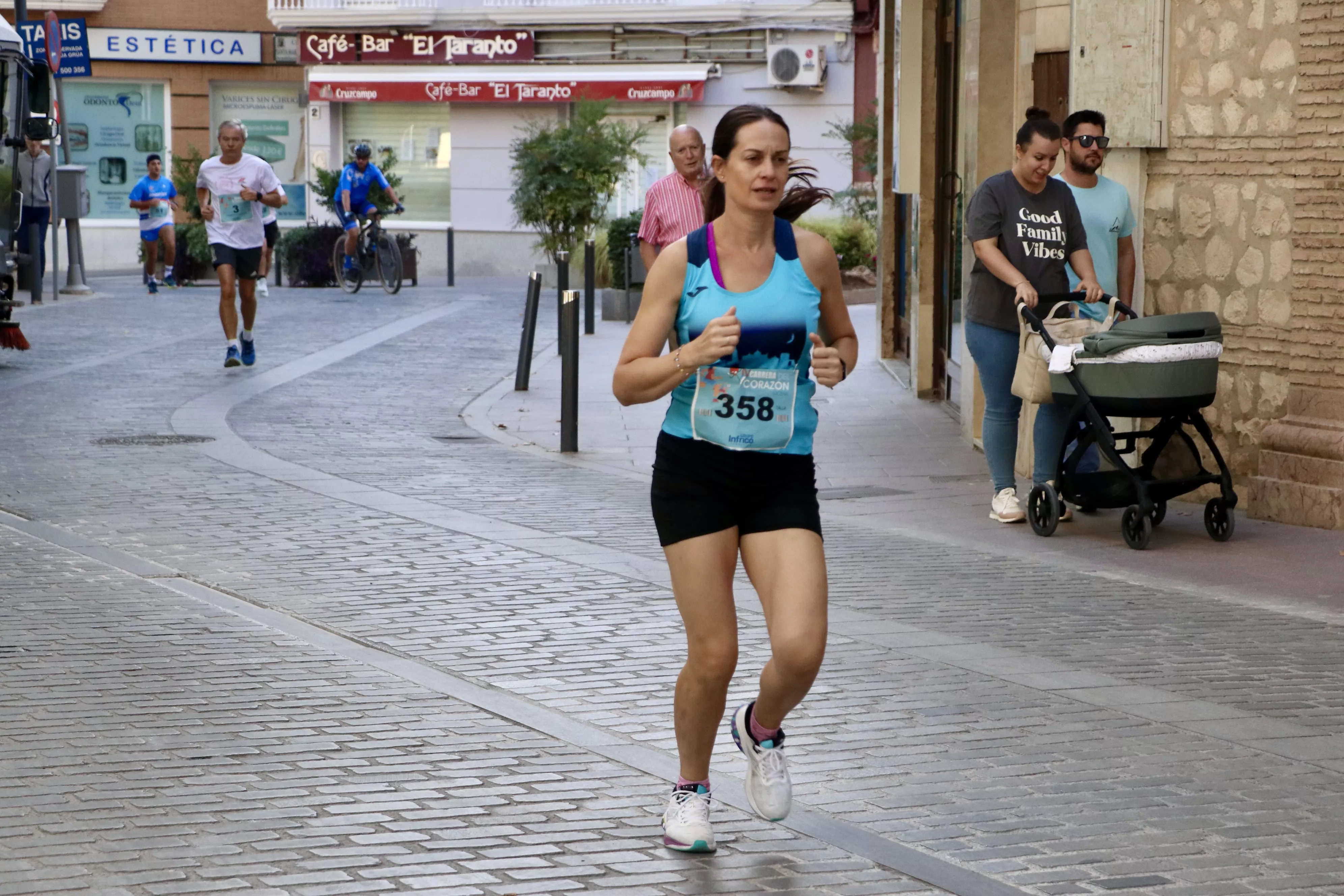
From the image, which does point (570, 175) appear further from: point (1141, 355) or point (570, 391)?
point (1141, 355)

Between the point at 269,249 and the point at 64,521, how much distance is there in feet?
26.1

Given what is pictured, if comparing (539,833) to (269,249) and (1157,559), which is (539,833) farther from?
(269,249)

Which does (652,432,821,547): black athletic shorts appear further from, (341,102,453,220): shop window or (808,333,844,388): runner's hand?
(341,102,453,220): shop window

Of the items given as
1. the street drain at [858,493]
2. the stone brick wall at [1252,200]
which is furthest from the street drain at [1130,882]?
the street drain at [858,493]

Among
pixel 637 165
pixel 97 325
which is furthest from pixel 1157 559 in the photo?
pixel 637 165

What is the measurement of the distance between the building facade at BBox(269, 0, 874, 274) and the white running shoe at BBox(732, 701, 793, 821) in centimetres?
2999

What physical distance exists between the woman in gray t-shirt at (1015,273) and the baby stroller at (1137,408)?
0.45 ft

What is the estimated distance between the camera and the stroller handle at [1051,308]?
27.2 feet

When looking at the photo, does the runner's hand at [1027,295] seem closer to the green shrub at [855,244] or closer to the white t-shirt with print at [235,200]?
the white t-shirt with print at [235,200]

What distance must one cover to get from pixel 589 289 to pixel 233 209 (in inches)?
217

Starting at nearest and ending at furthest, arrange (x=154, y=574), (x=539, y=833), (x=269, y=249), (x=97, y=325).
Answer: (x=539, y=833), (x=154, y=574), (x=269, y=249), (x=97, y=325)

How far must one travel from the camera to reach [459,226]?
3694 cm

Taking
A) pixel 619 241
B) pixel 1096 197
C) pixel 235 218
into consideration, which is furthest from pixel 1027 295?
pixel 619 241

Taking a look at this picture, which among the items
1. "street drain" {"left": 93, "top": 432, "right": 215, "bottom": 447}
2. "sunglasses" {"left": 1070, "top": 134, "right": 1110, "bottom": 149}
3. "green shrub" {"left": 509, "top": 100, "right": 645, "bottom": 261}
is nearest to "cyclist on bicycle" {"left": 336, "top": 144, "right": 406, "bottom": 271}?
"green shrub" {"left": 509, "top": 100, "right": 645, "bottom": 261}
